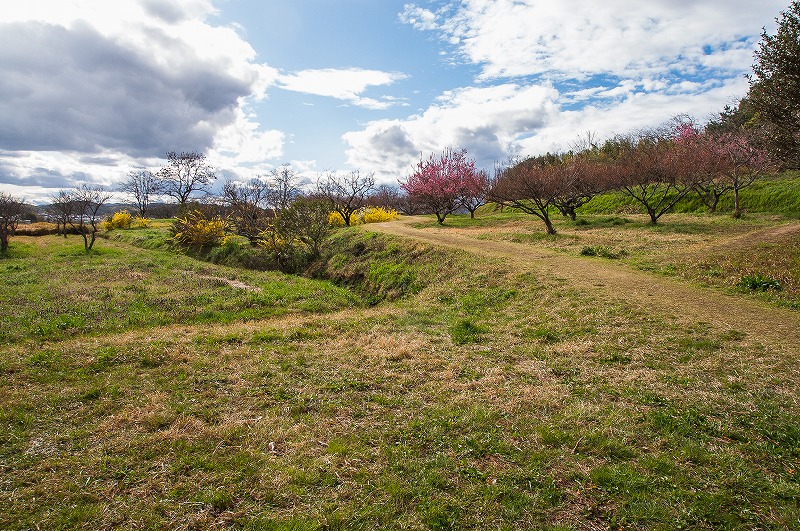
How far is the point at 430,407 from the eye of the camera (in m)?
6.11

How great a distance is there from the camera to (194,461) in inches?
192

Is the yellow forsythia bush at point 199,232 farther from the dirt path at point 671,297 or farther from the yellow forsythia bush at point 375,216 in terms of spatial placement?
the dirt path at point 671,297

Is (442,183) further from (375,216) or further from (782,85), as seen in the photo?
(782,85)

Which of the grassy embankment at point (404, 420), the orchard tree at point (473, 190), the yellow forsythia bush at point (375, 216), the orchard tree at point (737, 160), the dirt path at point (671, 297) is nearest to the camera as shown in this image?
the grassy embankment at point (404, 420)

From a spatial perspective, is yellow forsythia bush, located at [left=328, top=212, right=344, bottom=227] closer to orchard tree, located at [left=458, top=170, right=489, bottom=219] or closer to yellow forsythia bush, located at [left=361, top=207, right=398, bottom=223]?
yellow forsythia bush, located at [left=361, top=207, right=398, bottom=223]

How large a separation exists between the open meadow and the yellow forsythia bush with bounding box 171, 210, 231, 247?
709 inches

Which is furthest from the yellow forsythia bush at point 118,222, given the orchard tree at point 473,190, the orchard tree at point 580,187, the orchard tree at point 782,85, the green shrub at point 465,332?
the orchard tree at point 782,85

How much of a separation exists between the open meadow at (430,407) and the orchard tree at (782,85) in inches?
141

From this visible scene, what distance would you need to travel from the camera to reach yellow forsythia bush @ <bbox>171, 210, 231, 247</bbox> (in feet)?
100

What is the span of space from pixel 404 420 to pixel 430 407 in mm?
527

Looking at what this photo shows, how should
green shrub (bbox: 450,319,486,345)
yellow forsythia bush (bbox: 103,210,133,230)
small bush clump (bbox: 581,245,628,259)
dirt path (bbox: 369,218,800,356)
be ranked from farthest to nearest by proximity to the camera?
yellow forsythia bush (bbox: 103,210,133,230) → small bush clump (bbox: 581,245,628,259) → green shrub (bbox: 450,319,486,345) → dirt path (bbox: 369,218,800,356)

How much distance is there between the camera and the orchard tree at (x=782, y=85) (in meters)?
10.1

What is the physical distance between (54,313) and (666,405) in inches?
575

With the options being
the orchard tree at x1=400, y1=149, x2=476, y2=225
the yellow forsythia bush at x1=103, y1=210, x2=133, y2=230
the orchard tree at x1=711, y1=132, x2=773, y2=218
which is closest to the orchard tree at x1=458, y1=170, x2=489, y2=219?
the orchard tree at x1=400, y1=149, x2=476, y2=225
